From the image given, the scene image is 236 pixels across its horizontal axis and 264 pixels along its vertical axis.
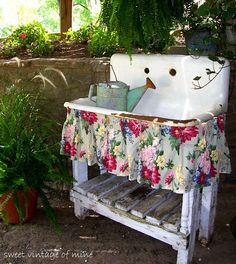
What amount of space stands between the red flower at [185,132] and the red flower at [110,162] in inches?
15.6

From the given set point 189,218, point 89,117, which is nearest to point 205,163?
point 189,218

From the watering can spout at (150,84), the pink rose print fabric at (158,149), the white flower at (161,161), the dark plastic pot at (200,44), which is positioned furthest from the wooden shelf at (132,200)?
the dark plastic pot at (200,44)

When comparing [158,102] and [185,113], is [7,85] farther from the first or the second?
[185,113]

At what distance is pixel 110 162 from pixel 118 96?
0.38 meters

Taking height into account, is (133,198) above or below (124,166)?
below

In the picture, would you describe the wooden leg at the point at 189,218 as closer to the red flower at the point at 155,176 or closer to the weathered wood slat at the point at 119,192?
the red flower at the point at 155,176

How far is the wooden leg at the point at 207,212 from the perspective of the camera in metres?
1.82

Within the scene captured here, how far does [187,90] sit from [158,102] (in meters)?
0.20

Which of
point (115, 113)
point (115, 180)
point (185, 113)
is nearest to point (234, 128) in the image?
point (185, 113)

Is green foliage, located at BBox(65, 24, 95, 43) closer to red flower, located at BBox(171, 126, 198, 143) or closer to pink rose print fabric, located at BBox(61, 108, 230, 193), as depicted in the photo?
pink rose print fabric, located at BBox(61, 108, 230, 193)

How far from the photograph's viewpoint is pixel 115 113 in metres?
1.61

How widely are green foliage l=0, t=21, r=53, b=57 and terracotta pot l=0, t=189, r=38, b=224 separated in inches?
45.3

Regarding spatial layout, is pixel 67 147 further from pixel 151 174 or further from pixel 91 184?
pixel 151 174

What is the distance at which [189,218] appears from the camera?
1643 millimetres
